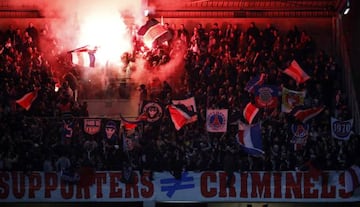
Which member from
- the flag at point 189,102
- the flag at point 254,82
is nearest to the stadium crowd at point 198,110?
the flag at point 254,82

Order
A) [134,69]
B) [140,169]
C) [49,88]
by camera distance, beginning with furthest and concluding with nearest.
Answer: [134,69], [49,88], [140,169]

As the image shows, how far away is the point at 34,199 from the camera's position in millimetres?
17281

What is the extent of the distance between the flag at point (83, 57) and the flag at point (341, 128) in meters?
7.05

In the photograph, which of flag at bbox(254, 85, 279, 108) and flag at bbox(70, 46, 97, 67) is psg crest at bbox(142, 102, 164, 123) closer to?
flag at bbox(254, 85, 279, 108)

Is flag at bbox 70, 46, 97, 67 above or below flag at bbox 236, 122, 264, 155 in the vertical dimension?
above

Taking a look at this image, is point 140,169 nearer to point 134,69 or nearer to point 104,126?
point 104,126

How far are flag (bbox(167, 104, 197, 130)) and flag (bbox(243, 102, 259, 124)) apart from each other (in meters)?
1.20

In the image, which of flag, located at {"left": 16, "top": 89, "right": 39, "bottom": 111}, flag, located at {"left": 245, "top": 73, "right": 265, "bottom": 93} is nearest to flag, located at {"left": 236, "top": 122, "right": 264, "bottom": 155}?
flag, located at {"left": 245, "top": 73, "right": 265, "bottom": 93}

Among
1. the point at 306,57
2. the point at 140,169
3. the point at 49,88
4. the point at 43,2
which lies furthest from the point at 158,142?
the point at 43,2

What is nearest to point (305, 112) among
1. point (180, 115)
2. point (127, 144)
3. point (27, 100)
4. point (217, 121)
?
point (217, 121)

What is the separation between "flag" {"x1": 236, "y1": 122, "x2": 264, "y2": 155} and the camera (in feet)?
56.9

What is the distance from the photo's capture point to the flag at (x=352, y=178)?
1698 cm

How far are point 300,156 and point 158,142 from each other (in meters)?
3.15

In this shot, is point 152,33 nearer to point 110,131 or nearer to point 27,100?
point 27,100
